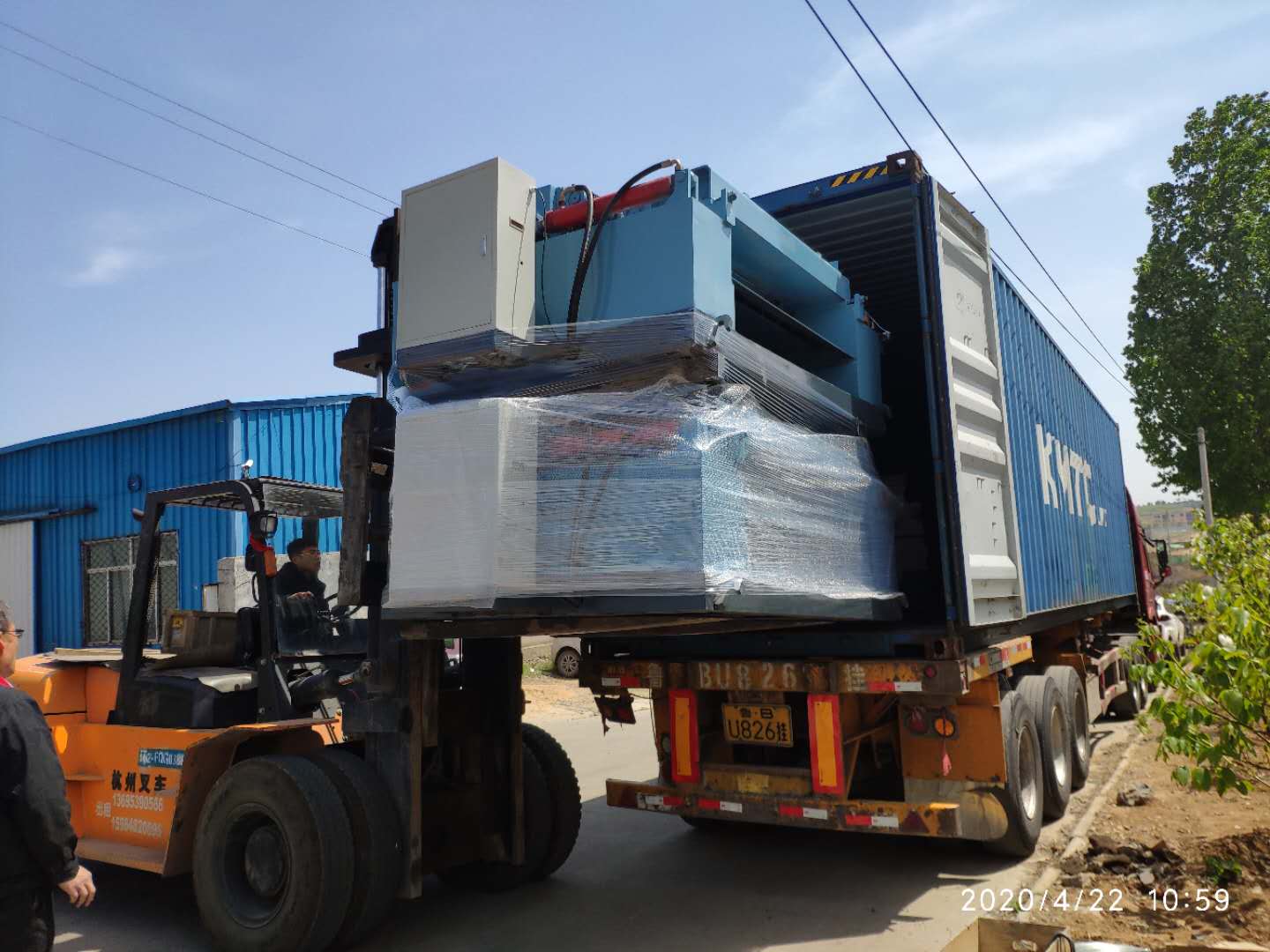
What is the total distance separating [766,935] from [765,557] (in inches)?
75.1

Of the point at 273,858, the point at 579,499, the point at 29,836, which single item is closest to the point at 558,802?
the point at 273,858

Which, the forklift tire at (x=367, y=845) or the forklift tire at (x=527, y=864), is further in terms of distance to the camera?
the forklift tire at (x=527, y=864)

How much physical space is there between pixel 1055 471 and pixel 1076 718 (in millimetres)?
1772

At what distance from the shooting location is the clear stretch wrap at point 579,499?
308cm

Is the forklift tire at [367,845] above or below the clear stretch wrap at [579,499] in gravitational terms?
below

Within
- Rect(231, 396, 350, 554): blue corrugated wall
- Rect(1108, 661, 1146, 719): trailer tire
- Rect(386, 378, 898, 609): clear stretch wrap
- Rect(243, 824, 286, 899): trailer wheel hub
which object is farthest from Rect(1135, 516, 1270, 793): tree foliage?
Rect(231, 396, 350, 554): blue corrugated wall

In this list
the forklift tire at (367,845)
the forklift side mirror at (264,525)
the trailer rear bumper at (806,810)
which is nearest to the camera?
the forklift tire at (367,845)

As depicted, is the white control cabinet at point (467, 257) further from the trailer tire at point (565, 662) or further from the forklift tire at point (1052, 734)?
the trailer tire at point (565, 662)

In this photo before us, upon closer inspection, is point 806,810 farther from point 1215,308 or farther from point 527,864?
point 1215,308

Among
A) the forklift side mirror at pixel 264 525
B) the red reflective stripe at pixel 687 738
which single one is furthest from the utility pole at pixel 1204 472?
the forklift side mirror at pixel 264 525

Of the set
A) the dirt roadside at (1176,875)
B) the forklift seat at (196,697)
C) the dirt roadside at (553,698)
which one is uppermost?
the forklift seat at (196,697)

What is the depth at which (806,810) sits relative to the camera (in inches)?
182

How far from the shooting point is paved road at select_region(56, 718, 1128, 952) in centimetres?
425

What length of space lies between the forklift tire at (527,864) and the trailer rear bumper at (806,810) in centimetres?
42
